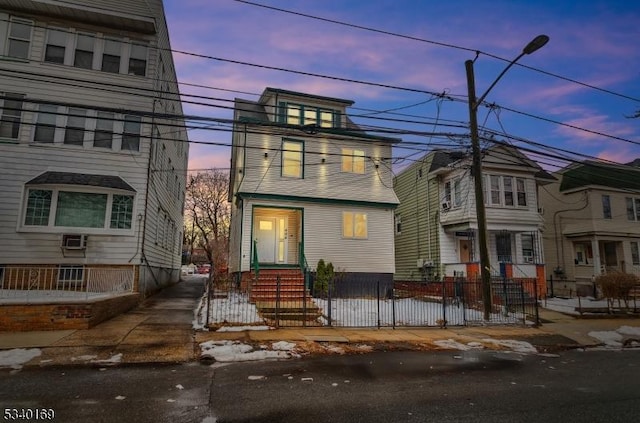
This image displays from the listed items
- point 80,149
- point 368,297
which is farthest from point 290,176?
point 80,149

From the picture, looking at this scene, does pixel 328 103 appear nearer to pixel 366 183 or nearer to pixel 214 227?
pixel 366 183

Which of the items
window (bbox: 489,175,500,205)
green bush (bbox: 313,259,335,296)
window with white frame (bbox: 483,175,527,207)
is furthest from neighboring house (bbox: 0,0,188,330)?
window (bbox: 489,175,500,205)

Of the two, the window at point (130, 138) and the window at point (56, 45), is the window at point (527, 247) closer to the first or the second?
the window at point (130, 138)

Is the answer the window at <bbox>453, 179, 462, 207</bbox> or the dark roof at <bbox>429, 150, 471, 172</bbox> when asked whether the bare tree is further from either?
the window at <bbox>453, 179, 462, 207</bbox>

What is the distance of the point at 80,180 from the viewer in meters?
14.0

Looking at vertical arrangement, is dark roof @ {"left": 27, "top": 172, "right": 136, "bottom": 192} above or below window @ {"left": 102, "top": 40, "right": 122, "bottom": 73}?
below

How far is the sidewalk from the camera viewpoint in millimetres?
7586

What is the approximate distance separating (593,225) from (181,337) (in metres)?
25.4

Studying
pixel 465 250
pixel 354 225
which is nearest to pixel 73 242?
pixel 354 225

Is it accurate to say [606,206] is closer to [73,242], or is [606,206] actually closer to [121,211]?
[121,211]

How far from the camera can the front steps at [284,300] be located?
1180 cm

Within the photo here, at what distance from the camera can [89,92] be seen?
49.5ft

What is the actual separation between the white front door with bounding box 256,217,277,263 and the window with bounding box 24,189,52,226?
27.0ft

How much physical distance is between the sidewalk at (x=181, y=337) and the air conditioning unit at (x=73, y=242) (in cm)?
297
